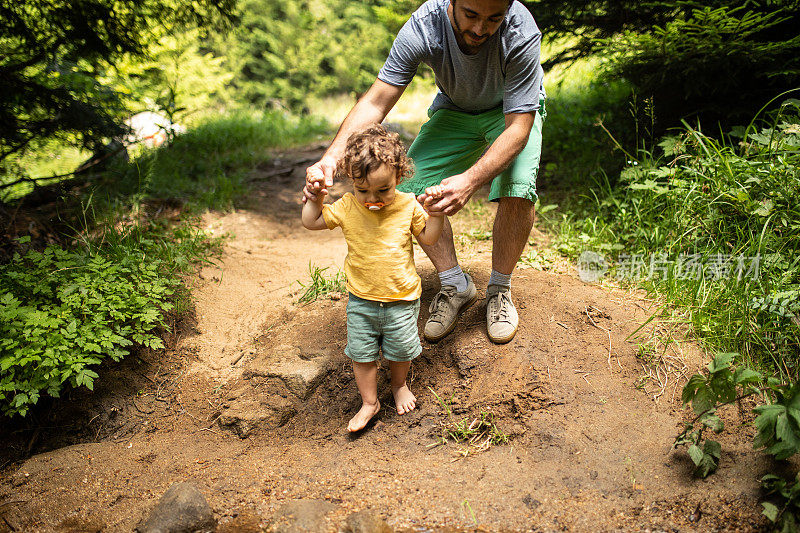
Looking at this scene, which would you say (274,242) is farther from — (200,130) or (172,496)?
(200,130)

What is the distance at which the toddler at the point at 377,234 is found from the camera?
6.61 feet

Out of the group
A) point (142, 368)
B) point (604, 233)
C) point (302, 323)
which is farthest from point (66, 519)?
point (604, 233)

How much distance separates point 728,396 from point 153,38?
5.21 meters

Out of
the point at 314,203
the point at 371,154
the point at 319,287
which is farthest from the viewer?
the point at 319,287

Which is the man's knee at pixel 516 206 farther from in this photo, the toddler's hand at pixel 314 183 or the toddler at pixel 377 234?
the toddler's hand at pixel 314 183

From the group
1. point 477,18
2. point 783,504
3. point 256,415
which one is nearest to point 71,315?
point 256,415

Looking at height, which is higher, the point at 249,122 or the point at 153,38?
the point at 153,38

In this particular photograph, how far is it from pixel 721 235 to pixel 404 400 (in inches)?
83.6

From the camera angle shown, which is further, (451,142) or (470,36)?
(451,142)

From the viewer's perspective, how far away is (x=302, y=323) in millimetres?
3037

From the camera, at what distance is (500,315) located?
8.65 ft

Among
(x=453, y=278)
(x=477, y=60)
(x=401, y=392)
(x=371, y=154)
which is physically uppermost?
(x=477, y=60)

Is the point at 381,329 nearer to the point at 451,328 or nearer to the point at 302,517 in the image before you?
the point at 451,328

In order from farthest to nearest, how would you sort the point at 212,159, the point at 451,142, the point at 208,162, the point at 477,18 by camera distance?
the point at 212,159
the point at 208,162
the point at 451,142
the point at 477,18
